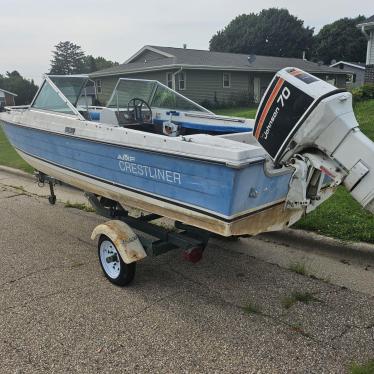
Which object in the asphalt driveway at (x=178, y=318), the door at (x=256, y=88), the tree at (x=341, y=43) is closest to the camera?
the asphalt driveway at (x=178, y=318)

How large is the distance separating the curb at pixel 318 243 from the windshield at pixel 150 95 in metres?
1.91

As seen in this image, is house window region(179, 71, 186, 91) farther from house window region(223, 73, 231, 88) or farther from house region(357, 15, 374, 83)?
house region(357, 15, 374, 83)

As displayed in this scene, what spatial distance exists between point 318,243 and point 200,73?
2249 centimetres

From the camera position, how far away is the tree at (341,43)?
57750mm

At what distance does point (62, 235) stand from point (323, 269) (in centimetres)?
323

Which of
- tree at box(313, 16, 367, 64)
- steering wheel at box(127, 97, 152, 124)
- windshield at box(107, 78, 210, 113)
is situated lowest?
steering wheel at box(127, 97, 152, 124)

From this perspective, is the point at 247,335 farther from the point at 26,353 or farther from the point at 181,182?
the point at 26,353

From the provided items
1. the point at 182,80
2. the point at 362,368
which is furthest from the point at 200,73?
the point at 362,368

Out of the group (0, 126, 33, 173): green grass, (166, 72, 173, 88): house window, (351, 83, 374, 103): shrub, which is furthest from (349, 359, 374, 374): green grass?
(166, 72, 173, 88): house window

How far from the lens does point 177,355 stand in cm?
297

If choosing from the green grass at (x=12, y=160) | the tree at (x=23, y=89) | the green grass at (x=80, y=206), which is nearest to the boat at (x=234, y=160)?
the green grass at (x=80, y=206)

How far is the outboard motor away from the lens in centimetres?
245

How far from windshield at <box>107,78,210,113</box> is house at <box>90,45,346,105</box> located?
18975 mm

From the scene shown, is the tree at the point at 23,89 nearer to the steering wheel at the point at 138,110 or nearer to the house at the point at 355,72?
the house at the point at 355,72
